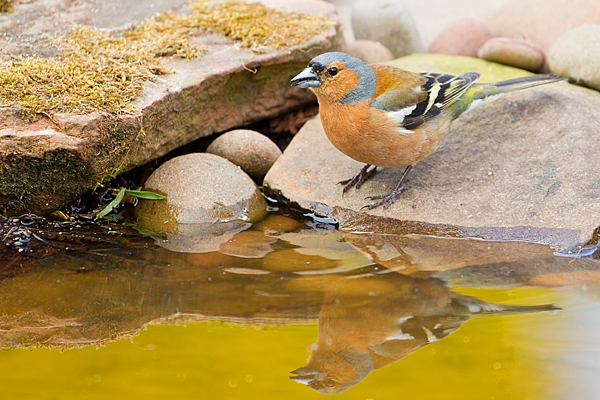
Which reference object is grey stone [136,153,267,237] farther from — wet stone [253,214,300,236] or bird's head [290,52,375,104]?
bird's head [290,52,375,104]

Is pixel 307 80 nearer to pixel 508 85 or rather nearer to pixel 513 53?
pixel 508 85

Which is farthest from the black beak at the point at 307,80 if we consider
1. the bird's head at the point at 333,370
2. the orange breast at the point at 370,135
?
the bird's head at the point at 333,370

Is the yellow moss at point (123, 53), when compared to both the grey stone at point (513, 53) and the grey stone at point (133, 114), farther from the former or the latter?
the grey stone at point (513, 53)

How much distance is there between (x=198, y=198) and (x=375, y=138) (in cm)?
136

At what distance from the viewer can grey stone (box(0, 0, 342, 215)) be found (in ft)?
13.7

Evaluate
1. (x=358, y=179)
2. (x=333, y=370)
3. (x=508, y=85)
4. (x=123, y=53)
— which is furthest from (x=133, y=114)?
(x=508, y=85)

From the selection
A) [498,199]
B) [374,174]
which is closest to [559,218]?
[498,199]

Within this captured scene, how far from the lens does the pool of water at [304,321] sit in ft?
9.72

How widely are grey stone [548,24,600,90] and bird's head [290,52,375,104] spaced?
7.56 ft

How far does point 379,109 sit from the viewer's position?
178 inches

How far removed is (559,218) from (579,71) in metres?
2.06

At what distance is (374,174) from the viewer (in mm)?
5145

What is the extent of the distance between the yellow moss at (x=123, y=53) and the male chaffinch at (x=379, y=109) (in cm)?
119

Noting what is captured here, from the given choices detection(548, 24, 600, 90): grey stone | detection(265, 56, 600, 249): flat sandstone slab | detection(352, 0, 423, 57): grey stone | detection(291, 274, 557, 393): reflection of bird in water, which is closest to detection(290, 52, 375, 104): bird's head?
detection(265, 56, 600, 249): flat sandstone slab
